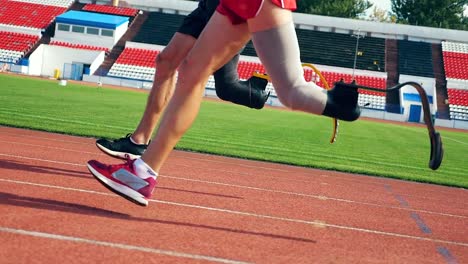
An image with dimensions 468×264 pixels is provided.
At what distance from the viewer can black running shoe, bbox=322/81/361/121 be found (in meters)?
4.17

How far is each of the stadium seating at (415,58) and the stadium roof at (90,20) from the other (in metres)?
23.2

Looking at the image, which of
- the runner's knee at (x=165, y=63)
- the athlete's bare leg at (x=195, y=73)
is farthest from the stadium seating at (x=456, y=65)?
the athlete's bare leg at (x=195, y=73)

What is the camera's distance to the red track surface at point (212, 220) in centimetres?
346

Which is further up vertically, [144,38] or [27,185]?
[144,38]

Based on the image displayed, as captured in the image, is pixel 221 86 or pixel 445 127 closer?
pixel 221 86

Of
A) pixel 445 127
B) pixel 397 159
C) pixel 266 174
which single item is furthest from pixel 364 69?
pixel 266 174

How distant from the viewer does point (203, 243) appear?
12.4 feet

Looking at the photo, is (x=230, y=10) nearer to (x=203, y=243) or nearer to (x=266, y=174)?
(x=203, y=243)

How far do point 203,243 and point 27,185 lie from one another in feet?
6.05

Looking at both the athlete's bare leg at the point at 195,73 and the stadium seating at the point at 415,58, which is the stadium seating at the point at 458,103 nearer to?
the stadium seating at the point at 415,58

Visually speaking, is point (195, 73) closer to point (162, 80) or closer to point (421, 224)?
point (162, 80)

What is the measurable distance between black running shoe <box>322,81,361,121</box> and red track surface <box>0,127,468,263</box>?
0.77 metres

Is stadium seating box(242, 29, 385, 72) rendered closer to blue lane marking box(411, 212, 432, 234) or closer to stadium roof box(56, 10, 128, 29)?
stadium roof box(56, 10, 128, 29)

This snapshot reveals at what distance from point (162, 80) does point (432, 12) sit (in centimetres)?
8120
